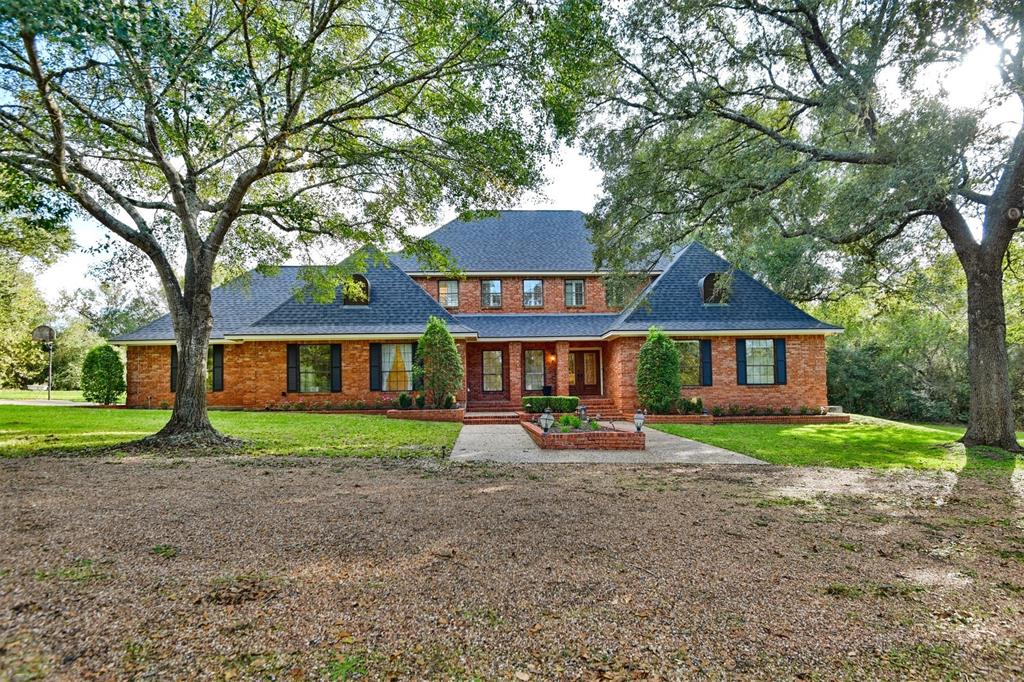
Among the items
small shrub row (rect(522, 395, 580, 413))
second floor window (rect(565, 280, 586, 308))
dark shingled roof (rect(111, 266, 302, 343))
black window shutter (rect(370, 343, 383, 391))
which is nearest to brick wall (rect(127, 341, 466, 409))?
black window shutter (rect(370, 343, 383, 391))

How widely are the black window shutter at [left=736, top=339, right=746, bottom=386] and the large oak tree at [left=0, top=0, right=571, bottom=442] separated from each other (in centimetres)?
1103

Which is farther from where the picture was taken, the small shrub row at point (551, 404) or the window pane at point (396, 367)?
the window pane at point (396, 367)

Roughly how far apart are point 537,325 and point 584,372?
271 cm

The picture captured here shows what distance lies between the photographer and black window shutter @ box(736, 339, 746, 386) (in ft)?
56.0

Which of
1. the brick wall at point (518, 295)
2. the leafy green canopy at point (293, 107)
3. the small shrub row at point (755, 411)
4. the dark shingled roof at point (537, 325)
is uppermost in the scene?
the leafy green canopy at point (293, 107)

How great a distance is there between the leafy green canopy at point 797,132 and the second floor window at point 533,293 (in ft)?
25.3

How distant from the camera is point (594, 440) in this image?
9930 millimetres

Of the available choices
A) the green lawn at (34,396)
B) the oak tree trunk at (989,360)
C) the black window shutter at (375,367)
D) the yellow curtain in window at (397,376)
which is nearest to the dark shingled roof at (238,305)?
the black window shutter at (375,367)

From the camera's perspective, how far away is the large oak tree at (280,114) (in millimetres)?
7641

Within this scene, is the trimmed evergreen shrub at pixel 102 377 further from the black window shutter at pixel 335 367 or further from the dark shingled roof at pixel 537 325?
the dark shingled roof at pixel 537 325

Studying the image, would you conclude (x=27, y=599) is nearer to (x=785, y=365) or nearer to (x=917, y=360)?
(x=785, y=365)

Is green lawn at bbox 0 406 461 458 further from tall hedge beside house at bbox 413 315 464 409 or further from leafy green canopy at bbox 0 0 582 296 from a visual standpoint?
leafy green canopy at bbox 0 0 582 296

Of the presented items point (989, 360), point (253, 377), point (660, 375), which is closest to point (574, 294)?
point (660, 375)

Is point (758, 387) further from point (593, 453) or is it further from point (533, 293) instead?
point (593, 453)
